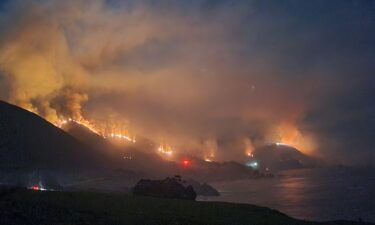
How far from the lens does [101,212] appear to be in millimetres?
44469

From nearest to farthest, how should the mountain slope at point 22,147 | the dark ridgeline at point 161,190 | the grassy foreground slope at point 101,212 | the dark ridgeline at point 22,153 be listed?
the grassy foreground slope at point 101,212
the dark ridgeline at point 161,190
the dark ridgeline at point 22,153
the mountain slope at point 22,147

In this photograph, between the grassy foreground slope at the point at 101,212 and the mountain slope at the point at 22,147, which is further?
the mountain slope at the point at 22,147

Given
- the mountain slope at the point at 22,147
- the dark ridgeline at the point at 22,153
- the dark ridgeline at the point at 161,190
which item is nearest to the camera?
the dark ridgeline at the point at 161,190

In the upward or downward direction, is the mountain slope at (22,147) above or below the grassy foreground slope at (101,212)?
above

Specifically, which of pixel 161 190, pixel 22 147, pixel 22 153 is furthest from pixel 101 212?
pixel 22 147

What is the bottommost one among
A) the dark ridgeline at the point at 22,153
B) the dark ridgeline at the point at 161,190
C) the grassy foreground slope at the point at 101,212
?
the grassy foreground slope at the point at 101,212

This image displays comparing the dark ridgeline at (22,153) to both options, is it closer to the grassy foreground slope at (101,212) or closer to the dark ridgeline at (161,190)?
the dark ridgeline at (161,190)

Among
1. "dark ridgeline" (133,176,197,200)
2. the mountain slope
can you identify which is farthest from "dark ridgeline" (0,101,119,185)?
"dark ridgeline" (133,176,197,200)

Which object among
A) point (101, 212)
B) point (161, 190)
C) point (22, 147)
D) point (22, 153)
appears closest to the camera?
point (101, 212)

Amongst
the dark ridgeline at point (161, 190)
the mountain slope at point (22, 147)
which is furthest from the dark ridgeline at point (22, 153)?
the dark ridgeline at point (161, 190)

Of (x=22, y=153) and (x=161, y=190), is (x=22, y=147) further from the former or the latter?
(x=161, y=190)

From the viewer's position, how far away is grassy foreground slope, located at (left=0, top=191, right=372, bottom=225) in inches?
1497

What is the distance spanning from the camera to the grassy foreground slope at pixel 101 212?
38.0 metres

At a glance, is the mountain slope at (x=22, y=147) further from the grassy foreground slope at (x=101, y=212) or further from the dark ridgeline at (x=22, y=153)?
the grassy foreground slope at (x=101, y=212)
